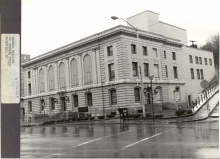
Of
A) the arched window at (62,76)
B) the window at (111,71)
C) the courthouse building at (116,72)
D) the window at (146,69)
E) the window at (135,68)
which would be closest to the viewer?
the courthouse building at (116,72)

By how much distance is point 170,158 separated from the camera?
7.36m

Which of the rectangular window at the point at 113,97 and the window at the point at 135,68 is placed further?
the window at the point at 135,68

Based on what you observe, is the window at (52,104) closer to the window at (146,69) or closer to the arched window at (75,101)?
the arched window at (75,101)

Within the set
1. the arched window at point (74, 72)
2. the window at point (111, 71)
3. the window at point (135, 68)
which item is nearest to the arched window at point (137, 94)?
the window at point (135, 68)

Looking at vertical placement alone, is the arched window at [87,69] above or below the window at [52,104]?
above

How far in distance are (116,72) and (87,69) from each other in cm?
300

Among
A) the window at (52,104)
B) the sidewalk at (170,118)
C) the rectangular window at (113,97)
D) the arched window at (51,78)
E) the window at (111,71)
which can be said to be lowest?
the sidewalk at (170,118)

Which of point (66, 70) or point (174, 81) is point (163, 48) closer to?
point (174, 81)

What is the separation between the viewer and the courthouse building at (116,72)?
62.0 feet

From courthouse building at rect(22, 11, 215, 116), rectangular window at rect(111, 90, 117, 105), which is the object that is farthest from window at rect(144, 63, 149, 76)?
rectangular window at rect(111, 90, 117, 105)

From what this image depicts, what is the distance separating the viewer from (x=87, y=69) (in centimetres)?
2202

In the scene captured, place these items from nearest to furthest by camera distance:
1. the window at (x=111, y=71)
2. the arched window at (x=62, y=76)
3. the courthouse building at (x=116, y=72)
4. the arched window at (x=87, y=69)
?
the courthouse building at (x=116, y=72)
the arched window at (x=62, y=76)
the arched window at (x=87, y=69)
the window at (x=111, y=71)

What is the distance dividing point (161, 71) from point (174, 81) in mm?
2149

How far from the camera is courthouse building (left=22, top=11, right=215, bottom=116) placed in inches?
744
